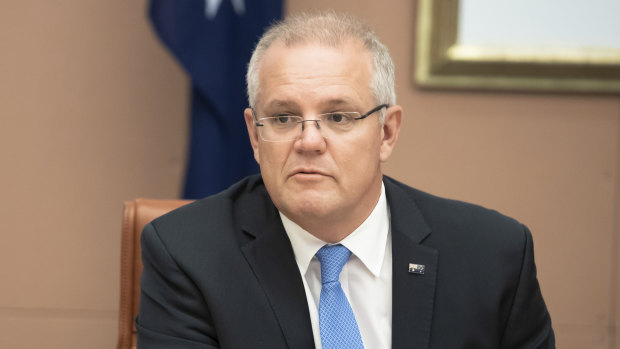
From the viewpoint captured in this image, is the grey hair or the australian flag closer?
the grey hair

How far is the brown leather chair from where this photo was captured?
2.22 metres

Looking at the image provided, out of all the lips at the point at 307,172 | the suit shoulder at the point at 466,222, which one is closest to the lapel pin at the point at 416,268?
the suit shoulder at the point at 466,222

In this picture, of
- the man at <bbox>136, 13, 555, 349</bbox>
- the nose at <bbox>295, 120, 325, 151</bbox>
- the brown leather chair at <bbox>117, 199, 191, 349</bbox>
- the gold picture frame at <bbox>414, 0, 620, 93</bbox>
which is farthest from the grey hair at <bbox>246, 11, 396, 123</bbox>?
the gold picture frame at <bbox>414, 0, 620, 93</bbox>

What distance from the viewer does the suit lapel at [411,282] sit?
1828mm

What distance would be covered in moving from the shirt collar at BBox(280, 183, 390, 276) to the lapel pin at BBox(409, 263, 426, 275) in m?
0.10

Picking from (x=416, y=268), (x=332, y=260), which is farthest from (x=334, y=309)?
(x=416, y=268)

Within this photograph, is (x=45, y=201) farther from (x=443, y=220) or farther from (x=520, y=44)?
(x=520, y=44)

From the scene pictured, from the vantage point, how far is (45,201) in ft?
11.5

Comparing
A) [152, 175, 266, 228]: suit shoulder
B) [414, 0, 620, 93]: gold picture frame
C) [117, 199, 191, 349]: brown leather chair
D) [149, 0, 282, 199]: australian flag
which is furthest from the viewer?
[414, 0, 620, 93]: gold picture frame

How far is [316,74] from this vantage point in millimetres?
1797

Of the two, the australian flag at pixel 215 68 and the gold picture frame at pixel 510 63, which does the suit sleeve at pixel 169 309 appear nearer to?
the australian flag at pixel 215 68

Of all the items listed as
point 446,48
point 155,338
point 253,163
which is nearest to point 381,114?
point 155,338

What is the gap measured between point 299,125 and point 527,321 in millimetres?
881

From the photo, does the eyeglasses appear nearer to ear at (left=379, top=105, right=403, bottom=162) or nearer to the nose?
the nose
